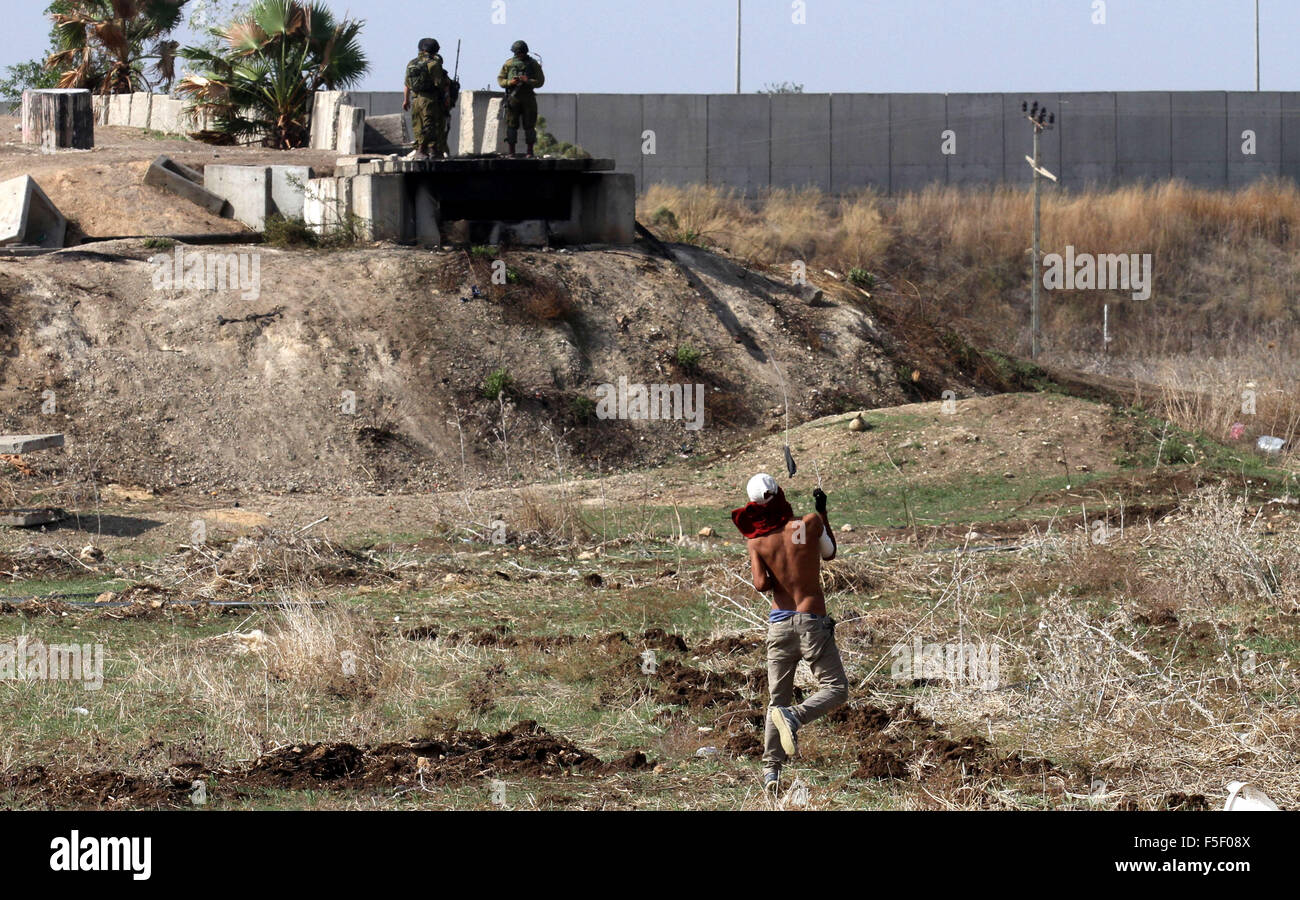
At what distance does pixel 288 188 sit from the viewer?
23453 mm

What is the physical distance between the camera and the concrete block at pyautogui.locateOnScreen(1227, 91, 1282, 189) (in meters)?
39.4

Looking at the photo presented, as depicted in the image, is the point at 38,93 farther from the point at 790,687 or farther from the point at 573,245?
the point at 790,687

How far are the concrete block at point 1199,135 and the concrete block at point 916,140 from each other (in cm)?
585

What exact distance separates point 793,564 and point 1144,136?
35110 millimetres

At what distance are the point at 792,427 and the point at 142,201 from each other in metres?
10.2

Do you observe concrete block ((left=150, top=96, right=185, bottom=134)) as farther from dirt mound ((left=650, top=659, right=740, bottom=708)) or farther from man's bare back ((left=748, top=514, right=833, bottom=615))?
man's bare back ((left=748, top=514, right=833, bottom=615))

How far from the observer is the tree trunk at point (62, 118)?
26531 millimetres

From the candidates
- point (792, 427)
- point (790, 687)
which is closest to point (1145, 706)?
point (790, 687)

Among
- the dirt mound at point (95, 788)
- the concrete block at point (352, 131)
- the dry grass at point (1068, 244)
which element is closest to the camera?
the dirt mound at point (95, 788)

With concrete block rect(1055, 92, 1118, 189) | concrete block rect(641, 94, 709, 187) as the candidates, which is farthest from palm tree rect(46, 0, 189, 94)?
concrete block rect(1055, 92, 1118, 189)

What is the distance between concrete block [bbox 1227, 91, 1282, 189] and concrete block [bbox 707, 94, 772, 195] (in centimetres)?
1152

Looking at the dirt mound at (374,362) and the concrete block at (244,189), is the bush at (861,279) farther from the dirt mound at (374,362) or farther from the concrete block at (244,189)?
the concrete block at (244,189)

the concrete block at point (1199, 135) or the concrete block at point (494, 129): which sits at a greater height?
the concrete block at point (1199, 135)

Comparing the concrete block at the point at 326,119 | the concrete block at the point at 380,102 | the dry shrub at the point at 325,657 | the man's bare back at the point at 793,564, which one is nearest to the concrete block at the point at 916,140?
the concrete block at the point at 380,102
